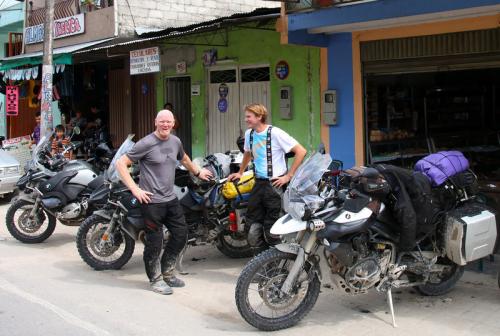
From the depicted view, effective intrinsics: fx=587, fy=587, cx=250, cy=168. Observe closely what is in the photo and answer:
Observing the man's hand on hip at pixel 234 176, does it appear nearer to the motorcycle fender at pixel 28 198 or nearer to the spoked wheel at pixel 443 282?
the spoked wheel at pixel 443 282

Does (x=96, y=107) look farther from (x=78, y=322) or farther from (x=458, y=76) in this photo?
(x=78, y=322)

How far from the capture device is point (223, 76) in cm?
1122

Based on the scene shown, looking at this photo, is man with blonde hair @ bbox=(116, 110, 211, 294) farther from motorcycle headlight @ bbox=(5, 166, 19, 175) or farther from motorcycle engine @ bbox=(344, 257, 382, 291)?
motorcycle headlight @ bbox=(5, 166, 19, 175)

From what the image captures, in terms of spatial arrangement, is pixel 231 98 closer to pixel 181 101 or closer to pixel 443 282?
pixel 181 101

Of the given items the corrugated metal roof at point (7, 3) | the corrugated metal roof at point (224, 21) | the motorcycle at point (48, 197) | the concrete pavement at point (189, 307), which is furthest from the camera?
the corrugated metal roof at point (7, 3)

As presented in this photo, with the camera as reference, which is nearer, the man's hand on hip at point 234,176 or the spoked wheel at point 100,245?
the man's hand on hip at point 234,176

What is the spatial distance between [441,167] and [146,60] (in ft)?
23.2

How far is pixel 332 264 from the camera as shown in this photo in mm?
4703

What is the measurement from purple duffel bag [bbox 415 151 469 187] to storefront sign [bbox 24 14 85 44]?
38.3 ft

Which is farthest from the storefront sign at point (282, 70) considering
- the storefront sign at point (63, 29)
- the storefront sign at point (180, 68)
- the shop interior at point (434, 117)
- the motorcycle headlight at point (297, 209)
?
the storefront sign at point (63, 29)

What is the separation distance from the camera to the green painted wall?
926cm

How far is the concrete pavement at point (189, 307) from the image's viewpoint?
472 centimetres

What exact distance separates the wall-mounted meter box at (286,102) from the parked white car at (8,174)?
5.55m

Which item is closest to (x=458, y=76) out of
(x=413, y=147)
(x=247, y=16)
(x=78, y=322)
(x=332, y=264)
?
(x=413, y=147)
